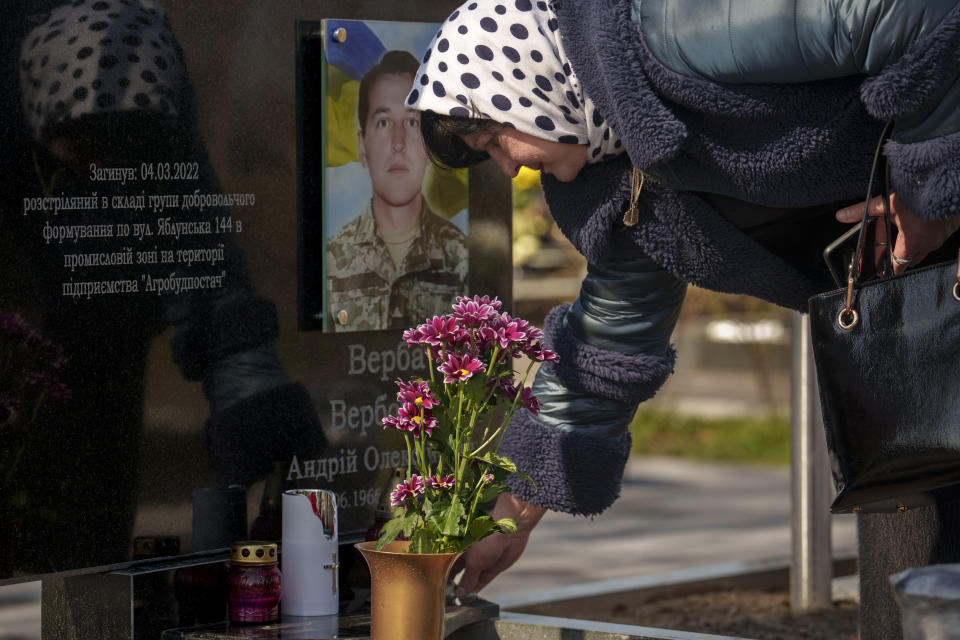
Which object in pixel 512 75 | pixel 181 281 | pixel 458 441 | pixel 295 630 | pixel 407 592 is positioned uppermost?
pixel 512 75

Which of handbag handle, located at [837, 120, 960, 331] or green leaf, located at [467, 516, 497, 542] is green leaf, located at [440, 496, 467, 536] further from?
handbag handle, located at [837, 120, 960, 331]

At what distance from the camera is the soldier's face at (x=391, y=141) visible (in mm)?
2938

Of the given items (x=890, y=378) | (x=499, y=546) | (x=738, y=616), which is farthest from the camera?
(x=738, y=616)

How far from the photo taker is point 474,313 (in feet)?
7.44

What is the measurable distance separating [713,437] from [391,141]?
7.80 meters

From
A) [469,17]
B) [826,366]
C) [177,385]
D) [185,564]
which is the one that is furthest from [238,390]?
[826,366]

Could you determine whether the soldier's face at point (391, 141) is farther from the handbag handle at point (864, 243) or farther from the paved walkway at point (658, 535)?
the paved walkway at point (658, 535)

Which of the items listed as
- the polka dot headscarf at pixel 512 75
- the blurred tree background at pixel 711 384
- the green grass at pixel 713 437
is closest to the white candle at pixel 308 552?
the polka dot headscarf at pixel 512 75

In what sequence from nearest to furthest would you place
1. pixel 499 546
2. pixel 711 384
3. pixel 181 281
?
pixel 181 281 < pixel 499 546 < pixel 711 384

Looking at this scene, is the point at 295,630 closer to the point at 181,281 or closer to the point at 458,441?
the point at 458,441

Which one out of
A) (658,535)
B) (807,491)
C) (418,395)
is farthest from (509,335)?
(658,535)

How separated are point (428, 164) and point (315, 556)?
2.84ft

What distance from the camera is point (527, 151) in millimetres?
2311

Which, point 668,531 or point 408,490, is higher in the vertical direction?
point 408,490
